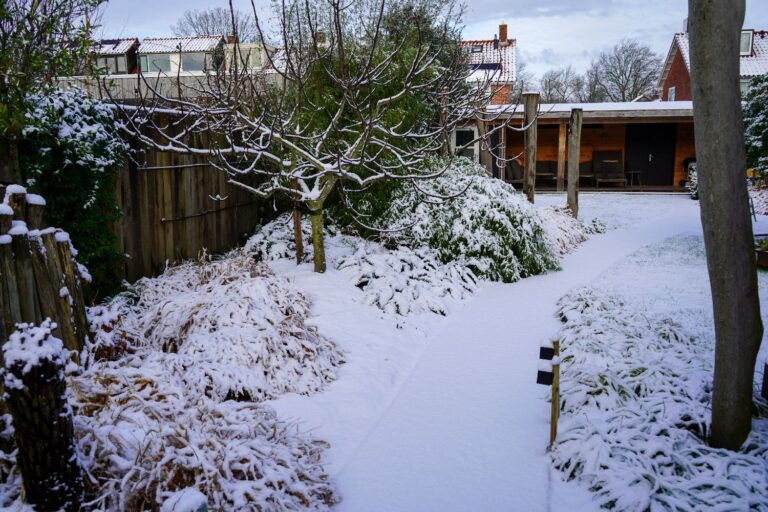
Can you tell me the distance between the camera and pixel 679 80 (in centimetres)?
3103

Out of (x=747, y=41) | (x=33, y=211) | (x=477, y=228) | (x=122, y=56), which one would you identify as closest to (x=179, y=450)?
(x=33, y=211)

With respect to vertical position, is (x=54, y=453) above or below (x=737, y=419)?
above

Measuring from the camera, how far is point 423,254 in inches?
329

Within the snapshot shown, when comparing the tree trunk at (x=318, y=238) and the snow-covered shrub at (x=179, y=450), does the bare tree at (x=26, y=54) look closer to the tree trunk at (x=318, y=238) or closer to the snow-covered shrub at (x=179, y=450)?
the snow-covered shrub at (x=179, y=450)

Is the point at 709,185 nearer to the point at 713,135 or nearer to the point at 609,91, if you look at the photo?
the point at 713,135

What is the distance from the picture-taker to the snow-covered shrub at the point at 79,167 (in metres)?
5.03

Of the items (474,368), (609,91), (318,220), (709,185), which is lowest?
(474,368)

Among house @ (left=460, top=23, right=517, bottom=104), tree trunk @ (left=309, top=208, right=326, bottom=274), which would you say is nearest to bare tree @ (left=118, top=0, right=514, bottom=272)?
tree trunk @ (left=309, top=208, right=326, bottom=274)

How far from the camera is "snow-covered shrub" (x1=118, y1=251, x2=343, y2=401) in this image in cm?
461

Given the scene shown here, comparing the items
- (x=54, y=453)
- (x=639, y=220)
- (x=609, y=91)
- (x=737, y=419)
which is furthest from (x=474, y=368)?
(x=609, y=91)

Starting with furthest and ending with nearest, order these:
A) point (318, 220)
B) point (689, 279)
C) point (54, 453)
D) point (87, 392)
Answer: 1. point (689, 279)
2. point (318, 220)
3. point (87, 392)
4. point (54, 453)

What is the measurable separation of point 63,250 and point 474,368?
3.50m

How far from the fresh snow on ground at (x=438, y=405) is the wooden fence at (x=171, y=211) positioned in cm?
126

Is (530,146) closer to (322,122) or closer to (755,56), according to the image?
(322,122)
